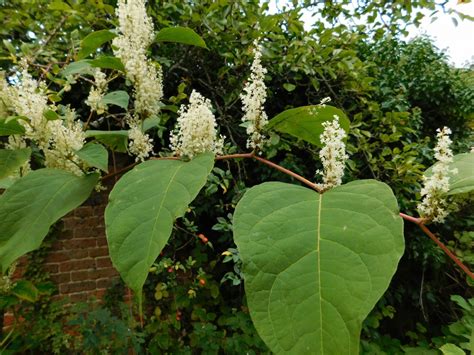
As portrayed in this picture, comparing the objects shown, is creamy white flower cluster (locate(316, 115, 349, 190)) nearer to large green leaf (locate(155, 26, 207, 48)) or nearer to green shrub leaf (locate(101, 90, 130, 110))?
large green leaf (locate(155, 26, 207, 48))

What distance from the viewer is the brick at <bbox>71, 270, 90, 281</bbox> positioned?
3027 mm

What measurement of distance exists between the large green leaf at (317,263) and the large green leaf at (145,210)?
8 centimetres

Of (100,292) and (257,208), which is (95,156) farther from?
(100,292)

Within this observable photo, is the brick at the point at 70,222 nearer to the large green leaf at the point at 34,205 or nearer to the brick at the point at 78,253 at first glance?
the brick at the point at 78,253

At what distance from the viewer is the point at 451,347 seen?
137 cm

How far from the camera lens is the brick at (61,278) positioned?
2987 mm

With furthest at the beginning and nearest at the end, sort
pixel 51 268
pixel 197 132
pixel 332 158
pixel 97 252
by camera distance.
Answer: pixel 97 252 → pixel 51 268 → pixel 197 132 → pixel 332 158

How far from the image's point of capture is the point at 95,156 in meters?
0.60

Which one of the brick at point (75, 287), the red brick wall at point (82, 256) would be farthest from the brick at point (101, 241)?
the brick at point (75, 287)

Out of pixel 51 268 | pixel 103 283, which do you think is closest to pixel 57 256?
pixel 51 268

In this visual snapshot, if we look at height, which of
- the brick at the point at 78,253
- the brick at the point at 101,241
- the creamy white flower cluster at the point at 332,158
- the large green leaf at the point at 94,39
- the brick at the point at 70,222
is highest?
the large green leaf at the point at 94,39

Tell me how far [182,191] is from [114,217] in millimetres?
91

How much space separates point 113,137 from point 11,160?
20 centimetres

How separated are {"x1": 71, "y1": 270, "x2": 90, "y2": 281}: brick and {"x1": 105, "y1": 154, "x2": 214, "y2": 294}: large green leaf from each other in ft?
Result: 9.57
